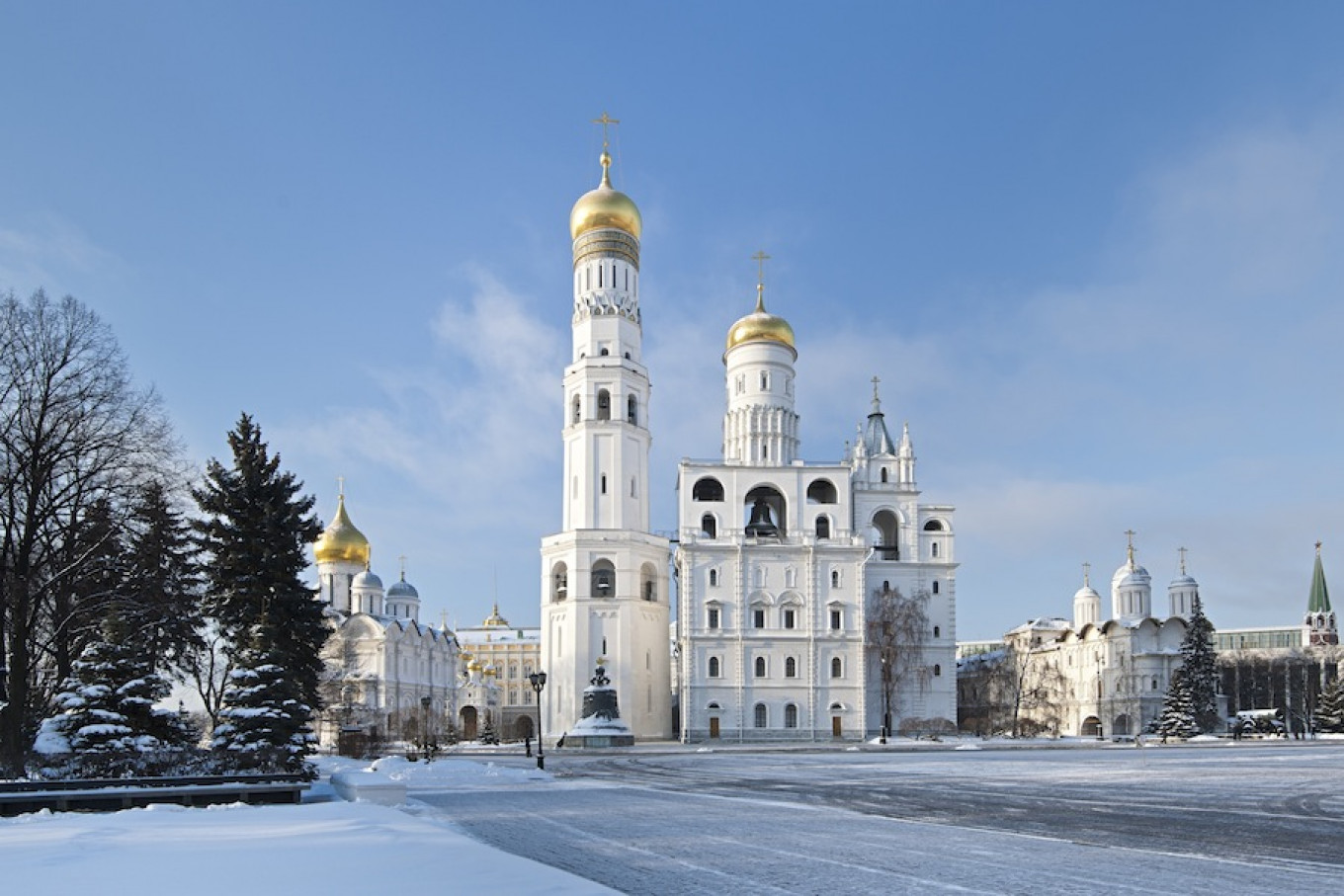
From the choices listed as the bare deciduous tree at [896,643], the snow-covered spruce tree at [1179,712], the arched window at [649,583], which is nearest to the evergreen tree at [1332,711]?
the snow-covered spruce tree at [1179,712]

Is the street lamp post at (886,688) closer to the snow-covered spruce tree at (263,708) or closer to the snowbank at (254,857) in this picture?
the snow-covered spruce tree at (263,708)

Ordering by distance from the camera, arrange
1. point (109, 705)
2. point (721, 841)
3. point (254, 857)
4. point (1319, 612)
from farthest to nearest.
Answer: point (1319, 612)
point (109, 705)
point (721, 841)
point (254, 857)

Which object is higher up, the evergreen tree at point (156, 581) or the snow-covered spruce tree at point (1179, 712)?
the evergreen tree at point (156, 581)

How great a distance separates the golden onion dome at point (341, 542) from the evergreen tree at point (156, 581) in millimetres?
51188

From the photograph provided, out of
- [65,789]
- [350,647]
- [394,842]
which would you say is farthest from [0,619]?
[350,647]

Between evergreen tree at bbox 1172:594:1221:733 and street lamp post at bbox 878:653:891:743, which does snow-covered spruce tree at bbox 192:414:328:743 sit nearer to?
street lamp post at bbox 878:653:891:743

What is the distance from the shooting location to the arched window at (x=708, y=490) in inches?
2539

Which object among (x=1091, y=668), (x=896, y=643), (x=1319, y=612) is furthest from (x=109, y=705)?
(x=1319, y=612)

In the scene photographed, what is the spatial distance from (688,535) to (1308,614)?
3264 inches

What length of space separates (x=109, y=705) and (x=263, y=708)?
9.85ft

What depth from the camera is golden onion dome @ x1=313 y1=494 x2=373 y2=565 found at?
81.3 m

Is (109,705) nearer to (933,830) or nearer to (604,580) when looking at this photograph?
(933,830)

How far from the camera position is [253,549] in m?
28.1

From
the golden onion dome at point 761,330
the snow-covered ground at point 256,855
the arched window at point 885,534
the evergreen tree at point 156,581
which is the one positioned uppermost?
the golden onion dome at point 761,330
